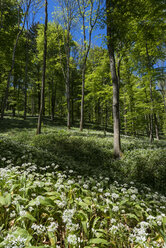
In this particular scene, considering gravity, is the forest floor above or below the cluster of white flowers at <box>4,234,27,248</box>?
below

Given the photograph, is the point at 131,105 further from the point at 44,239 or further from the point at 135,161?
the point at 44,239

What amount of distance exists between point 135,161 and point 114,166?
1.25 metres

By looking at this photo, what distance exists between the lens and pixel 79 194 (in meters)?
3.11

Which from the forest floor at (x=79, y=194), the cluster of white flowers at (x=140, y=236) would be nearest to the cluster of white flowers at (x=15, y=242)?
the forest floor at (x=79, y=194)

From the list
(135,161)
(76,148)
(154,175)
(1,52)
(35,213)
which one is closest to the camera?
(35,213)

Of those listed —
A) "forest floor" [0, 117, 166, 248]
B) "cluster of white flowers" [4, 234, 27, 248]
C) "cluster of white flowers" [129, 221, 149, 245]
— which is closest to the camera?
"cluster of white flowers" [4, 234, 27, 248]

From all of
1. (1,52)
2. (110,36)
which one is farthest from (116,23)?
(1,52)

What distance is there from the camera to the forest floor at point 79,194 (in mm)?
2025

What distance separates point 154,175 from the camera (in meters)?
6.14

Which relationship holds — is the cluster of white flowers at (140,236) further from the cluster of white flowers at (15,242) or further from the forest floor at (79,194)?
the cluster of white flowers at (15,242)

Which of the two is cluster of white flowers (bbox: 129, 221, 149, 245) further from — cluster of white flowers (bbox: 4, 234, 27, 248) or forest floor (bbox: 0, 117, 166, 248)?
cluster of white flowers (bbox: 4, 234, 27, 248)

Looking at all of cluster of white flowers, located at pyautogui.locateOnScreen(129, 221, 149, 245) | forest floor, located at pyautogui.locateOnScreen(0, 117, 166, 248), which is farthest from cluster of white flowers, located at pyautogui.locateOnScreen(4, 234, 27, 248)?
cluster of white flowers, located at pyautogui.locateOnScreen(129, 221, 149, 245)

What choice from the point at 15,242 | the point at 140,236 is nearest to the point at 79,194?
the point at 140,236

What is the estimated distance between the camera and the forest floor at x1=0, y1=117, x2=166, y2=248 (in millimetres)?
2025
